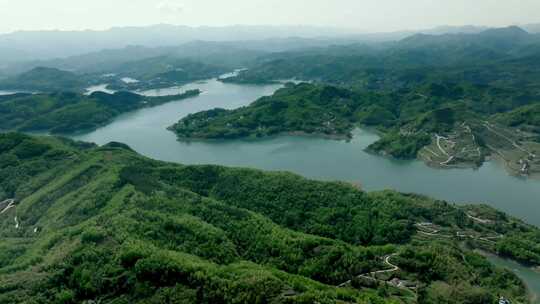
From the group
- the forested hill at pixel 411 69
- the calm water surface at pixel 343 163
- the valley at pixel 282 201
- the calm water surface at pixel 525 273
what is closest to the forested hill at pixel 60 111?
the valley at pixel 282 201

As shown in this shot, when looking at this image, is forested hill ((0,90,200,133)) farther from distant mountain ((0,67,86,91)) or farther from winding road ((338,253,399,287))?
winding road ((338,253,399,287))

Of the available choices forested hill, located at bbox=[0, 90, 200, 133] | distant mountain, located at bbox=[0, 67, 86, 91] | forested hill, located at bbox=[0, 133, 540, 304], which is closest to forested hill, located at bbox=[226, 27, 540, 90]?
distant mountain, located at bbox=[0, 67, 86, 91]

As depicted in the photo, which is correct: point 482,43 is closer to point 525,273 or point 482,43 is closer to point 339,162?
point 339,162

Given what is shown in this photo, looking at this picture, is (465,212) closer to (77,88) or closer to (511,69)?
(511,69)

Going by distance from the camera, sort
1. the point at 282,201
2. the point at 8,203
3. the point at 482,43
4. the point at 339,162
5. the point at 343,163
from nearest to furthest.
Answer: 1. the point at 282,201
2. the point at 8,203
3. the point at 343,163
4. the point at 339,162
5. the point at 482,43

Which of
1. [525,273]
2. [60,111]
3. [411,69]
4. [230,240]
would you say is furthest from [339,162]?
[411,69]

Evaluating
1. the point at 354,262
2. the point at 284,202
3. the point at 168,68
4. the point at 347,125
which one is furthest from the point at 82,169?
the point at 168,68
